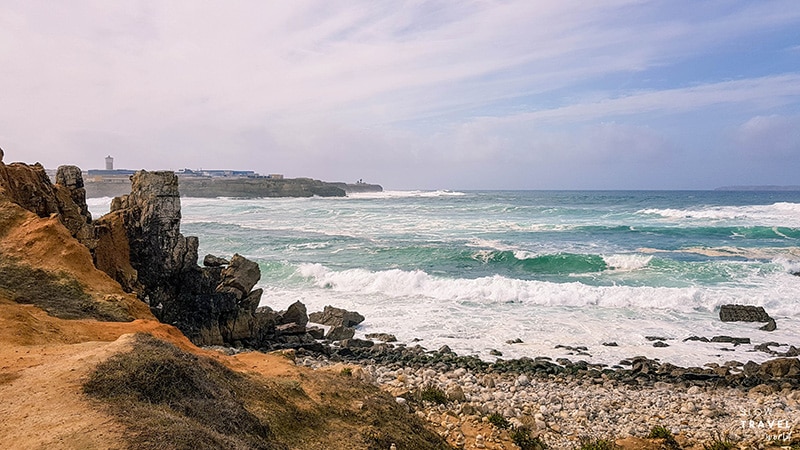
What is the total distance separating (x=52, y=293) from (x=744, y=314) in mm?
19943

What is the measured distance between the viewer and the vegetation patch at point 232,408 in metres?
4.37

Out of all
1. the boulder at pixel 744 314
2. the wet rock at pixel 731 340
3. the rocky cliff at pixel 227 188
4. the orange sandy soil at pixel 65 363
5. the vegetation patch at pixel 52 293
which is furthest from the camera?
the rocky cliff at pixel 227 188

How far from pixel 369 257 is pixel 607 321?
15.4 meters

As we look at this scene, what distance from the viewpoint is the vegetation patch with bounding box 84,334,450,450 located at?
4367mm

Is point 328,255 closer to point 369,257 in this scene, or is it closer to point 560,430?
point 369,257

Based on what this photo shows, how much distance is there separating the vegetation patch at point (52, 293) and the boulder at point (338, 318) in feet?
29.5

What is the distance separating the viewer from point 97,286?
9102mm

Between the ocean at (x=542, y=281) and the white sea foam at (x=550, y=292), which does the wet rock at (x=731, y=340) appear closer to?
the ocean at (x=542, y=281)

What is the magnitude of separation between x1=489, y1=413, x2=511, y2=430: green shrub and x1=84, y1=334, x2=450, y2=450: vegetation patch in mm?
1245

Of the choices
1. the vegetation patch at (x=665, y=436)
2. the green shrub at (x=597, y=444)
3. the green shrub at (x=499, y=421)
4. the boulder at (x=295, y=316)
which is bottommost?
the boulder at (x=295, y=316)

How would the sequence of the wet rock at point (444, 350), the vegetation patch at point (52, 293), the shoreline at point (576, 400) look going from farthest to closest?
the wet rock at point (444, 350) → the shoreline at point (576, 400) → the vegetation patch at point (52, 293)

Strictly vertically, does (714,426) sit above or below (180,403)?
below

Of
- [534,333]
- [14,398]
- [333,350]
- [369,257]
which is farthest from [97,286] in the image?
[369,257]

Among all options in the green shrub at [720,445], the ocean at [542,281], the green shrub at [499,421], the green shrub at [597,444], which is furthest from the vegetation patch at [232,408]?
the ocean at [542,281]
